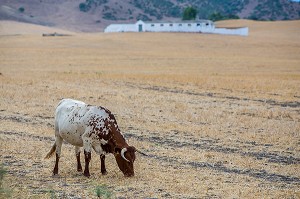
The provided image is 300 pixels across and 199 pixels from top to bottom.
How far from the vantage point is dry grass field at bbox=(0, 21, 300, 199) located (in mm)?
12430

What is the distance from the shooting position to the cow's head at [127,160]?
12.7 meters

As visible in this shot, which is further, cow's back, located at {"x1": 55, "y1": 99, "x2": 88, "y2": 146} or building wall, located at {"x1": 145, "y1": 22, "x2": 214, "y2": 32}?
building wall, located at {"x1": 145, "y1": 22, "x2": 214, "y2": 32}

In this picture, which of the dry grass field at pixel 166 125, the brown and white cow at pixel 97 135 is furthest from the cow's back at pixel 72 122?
the dry grass field at pixel 166 125

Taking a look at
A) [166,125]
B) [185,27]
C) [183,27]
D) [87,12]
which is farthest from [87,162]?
[87,12]

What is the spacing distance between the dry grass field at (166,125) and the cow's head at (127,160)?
20 cm

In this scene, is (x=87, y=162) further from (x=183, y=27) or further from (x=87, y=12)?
(x=87, y=12)

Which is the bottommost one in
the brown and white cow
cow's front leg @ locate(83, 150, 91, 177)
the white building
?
the white building

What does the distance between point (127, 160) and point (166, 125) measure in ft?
27.6

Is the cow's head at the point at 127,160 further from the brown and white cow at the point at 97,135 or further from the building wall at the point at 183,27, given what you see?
the building wall at the point at 183,27

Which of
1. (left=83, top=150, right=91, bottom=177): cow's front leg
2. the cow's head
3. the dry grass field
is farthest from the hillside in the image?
the cow's head

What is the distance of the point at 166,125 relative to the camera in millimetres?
21016

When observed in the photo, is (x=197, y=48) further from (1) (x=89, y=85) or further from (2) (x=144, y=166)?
(2) (x=144, y=166)

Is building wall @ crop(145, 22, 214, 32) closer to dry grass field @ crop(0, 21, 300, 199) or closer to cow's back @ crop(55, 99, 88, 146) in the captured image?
dry grass field @ crop(0, 21, 300, 199)

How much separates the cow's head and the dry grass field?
20cm
